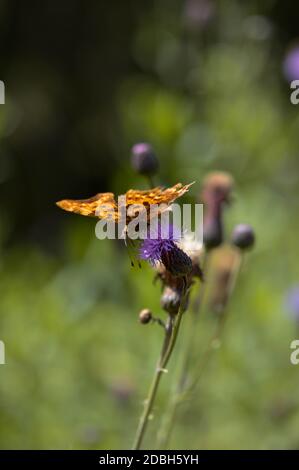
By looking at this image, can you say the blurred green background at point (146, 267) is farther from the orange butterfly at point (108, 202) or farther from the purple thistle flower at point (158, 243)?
the orange butterfly at point (108, 202)

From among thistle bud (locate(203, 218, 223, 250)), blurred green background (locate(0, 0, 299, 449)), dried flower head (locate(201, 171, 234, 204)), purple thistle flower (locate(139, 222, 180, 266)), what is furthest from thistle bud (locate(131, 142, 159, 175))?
blurred green background (locate(0, 0, 299, 449))

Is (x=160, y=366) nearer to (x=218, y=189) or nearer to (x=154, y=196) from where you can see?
(x=154, y=196)

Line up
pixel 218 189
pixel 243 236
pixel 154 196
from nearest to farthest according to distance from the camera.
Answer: pixel 154 196 → pixel 243 236 → pixel 218 189

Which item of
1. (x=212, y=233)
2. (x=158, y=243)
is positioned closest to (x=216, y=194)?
(x=212, y=233)

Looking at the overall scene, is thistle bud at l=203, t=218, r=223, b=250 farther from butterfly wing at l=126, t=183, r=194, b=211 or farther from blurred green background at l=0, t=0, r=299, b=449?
blurred green background at l=0, t=0, r=299, b=449

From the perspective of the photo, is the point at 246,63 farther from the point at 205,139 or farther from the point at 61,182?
the point at 61,182
